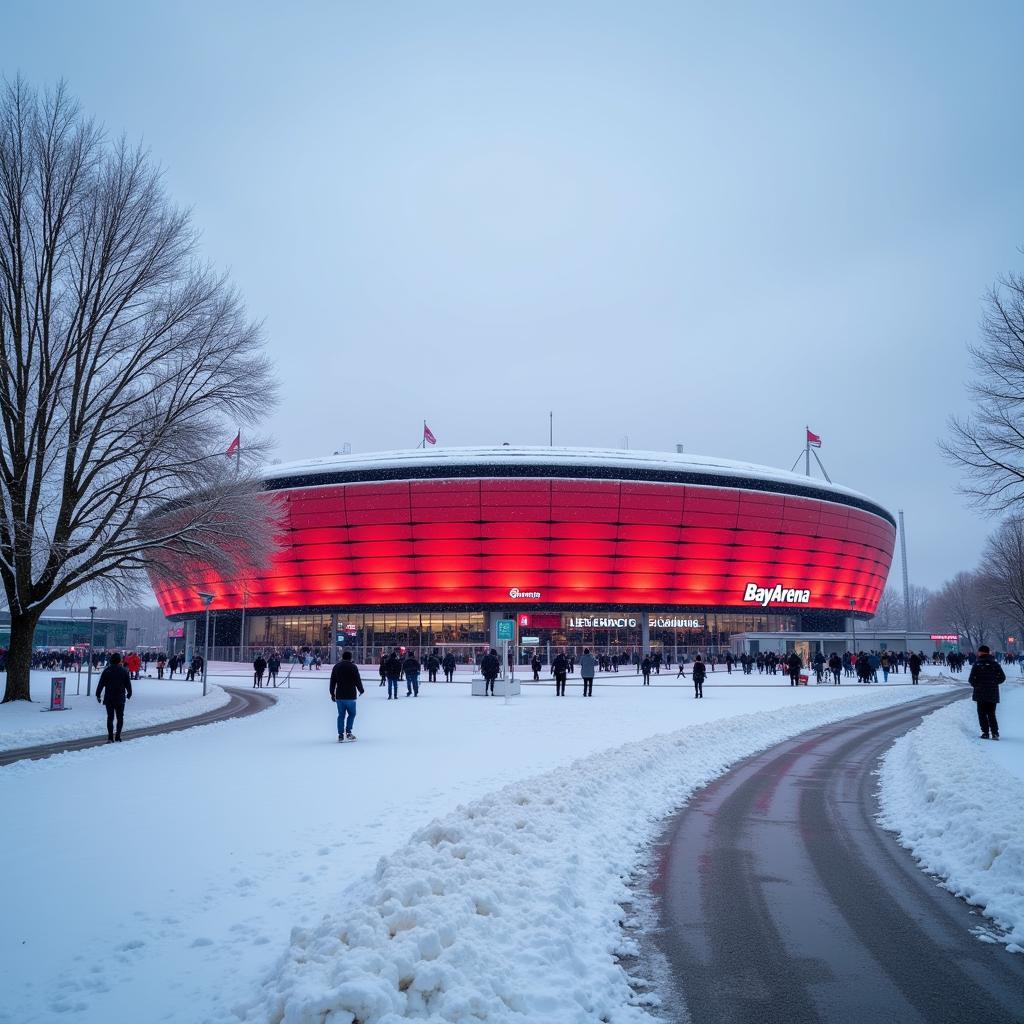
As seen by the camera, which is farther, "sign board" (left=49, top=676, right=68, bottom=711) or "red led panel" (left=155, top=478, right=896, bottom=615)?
"red led panel" (left=155, top=478, right=896, bottom=615)

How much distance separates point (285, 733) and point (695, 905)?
49.5ft

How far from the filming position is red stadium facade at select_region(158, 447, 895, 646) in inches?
2672

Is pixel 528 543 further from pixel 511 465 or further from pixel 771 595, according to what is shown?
pixel 771 595

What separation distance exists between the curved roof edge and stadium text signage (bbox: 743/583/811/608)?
987cm

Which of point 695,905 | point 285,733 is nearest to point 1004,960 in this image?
point 695,905

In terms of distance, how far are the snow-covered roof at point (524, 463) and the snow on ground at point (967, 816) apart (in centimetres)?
5222

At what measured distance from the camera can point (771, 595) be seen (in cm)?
7638

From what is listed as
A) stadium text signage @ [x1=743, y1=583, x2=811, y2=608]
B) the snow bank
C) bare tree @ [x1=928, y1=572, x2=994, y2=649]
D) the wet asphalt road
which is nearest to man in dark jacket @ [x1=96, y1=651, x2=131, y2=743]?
the snow bank

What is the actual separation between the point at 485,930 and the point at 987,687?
16380 millimetres

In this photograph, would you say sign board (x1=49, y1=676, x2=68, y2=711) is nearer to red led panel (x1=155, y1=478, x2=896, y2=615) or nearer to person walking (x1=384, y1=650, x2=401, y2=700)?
person walking (x1=384, y1=650, x2=401, y2=700)

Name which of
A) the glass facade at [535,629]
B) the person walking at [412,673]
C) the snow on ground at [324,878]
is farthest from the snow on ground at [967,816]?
the glass facade at [535,629]

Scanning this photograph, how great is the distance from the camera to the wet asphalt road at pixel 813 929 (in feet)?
16.2

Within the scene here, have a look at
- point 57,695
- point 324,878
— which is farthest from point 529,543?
point 324,878

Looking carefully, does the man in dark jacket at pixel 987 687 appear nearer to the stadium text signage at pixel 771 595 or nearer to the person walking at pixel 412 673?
the person walking at pixel 412 673
